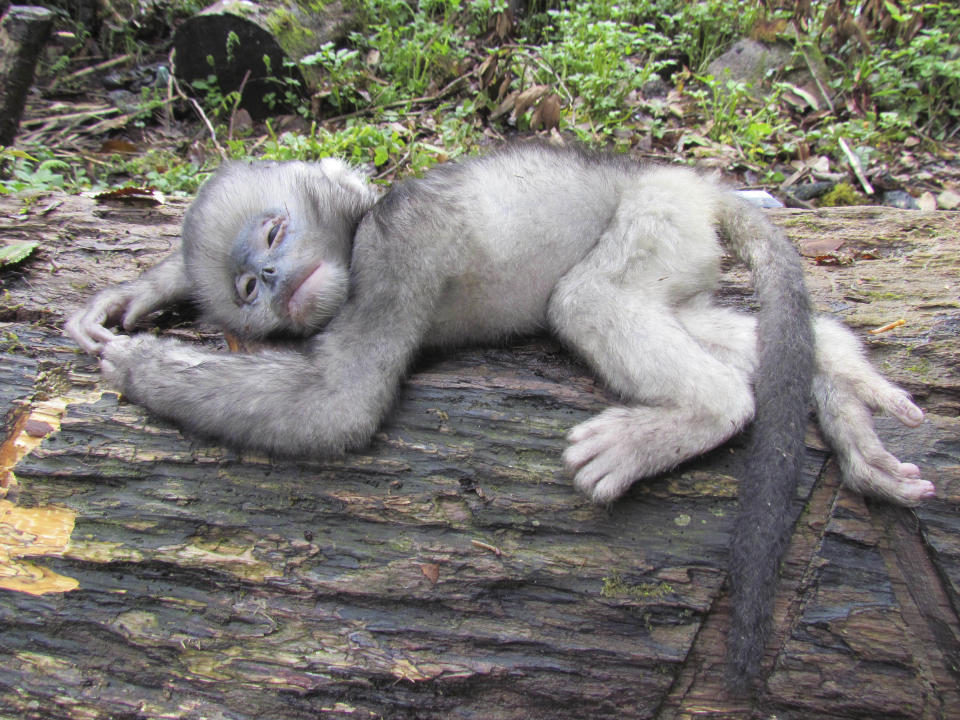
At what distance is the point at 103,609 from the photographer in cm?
222

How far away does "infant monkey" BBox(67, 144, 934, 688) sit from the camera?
2.43 meters

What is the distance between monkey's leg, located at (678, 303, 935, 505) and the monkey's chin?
4.90 feet

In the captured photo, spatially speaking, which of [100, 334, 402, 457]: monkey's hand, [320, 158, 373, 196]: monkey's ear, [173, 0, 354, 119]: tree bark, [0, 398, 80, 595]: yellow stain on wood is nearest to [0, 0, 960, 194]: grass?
[173, 0, 354, 119]: tree bark

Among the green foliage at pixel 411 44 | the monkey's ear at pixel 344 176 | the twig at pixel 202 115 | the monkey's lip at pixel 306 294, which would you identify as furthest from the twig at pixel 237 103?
the monkey's lip at pixel 306 294

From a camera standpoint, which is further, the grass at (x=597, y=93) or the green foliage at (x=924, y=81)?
the green foliage at (x=924, y=81)

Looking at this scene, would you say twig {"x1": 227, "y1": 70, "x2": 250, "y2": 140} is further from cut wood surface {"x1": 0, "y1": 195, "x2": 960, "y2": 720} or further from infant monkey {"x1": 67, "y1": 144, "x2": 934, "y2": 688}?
cut wood surface {"x1": 0, "y1": 195, "x2": 960, "y2": 720}

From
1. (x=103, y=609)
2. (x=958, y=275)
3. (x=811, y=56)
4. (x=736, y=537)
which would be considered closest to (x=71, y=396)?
(x=103, y=609)

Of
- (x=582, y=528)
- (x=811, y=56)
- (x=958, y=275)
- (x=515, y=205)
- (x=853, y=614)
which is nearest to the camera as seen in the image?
(x=853, y=614)

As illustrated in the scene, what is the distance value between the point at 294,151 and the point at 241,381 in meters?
3.43

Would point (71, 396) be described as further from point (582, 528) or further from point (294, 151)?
point (294, 151)

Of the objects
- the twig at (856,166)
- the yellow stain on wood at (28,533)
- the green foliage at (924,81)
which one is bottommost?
the yellow stain on wood at (28,533)

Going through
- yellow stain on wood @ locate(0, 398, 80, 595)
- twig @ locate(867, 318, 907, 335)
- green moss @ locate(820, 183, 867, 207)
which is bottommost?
yellow stain on wood @ locate(0, 398, 80, 595)

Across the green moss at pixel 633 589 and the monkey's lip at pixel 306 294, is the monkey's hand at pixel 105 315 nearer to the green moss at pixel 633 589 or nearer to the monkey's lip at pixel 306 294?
the monkey's lip at pixel 306 294

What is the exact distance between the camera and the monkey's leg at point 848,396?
2.31 metres
